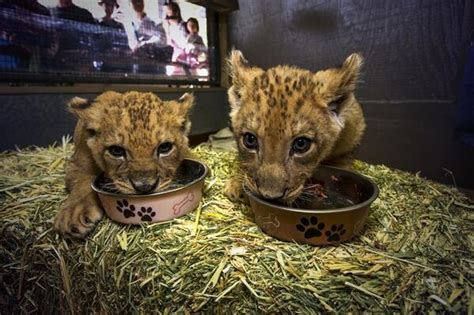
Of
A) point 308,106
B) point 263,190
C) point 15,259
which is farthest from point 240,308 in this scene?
point 15,259

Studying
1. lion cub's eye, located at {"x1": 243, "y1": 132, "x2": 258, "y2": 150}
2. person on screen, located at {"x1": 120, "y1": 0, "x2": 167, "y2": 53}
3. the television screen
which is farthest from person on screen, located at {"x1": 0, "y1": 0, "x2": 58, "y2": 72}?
lion cub's eye, located at {"x1": 243, "y1": 132, "x2": 258, "y2": 150}

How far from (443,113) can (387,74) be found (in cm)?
75

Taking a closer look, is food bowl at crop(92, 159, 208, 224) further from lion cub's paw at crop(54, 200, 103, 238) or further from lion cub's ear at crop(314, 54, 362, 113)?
lion cub's ear at crop(314, 54, 362, 113)

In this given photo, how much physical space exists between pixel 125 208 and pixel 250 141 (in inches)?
37.9

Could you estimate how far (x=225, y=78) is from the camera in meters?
5.93

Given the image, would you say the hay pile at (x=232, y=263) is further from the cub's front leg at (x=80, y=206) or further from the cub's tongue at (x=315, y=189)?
the cub's tongue at (x=315, y=189)

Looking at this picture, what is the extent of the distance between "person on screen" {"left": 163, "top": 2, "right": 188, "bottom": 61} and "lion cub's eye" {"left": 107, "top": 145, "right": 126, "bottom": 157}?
3447 mm

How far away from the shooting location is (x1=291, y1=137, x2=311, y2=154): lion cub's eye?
1964 millimetres

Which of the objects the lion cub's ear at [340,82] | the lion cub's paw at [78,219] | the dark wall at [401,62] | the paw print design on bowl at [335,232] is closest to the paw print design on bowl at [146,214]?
the lion cub's paw at [78,219]

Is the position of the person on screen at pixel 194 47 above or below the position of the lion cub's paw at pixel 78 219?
above

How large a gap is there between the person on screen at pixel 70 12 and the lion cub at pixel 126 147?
2.44 meters

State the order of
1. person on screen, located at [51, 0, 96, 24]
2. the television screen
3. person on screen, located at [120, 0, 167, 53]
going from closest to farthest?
the television screen
person on screen, located at [51, 0, 96, 24]
person on screen, located at [120, 0, 167, 53]

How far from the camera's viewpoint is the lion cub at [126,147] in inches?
82.4

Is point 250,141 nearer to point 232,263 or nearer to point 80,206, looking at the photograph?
point 232,263
